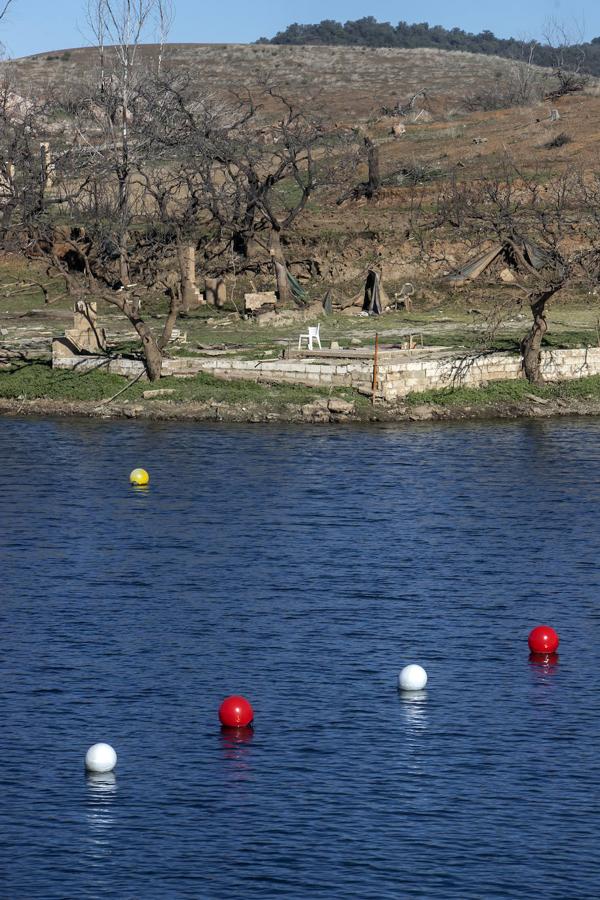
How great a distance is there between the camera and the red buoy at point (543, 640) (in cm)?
2594

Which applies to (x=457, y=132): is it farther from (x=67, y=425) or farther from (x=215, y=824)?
(x=215, y=824)

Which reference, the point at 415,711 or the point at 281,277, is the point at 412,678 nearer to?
the point at 415,711

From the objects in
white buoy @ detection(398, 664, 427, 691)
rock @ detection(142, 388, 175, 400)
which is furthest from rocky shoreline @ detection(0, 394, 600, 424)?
white buoy @ detection(398, 664, 427, 691)

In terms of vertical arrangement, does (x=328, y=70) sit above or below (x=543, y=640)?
above

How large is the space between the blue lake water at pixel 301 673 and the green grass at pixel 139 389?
16.5 feet

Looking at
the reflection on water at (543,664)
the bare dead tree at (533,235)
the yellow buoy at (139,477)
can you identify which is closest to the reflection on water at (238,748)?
the reflection on water at (543,664)

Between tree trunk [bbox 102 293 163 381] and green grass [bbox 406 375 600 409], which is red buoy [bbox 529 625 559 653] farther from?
tree trunk [bbox 102 293 163 381]

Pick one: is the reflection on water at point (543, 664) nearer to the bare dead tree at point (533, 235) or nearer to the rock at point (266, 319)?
the bare dead tree at point (533, 235)

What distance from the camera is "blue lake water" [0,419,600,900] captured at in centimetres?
1869

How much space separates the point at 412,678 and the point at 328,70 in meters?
140

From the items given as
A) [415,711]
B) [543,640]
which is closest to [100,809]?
[415,711]

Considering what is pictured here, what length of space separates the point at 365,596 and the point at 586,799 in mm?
9933

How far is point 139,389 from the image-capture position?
4959cm

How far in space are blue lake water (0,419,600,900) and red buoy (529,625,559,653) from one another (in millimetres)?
317
